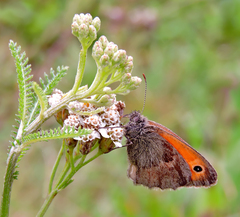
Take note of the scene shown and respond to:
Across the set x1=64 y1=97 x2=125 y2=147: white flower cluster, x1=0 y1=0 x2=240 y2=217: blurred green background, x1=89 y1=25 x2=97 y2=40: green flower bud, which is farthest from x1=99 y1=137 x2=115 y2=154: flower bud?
x1=0 y1=0 x2=240 y2=217: blurred green background

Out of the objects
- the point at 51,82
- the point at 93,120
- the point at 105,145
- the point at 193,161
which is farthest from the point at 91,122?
the point at 193,161

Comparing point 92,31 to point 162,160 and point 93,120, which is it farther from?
point 162,160

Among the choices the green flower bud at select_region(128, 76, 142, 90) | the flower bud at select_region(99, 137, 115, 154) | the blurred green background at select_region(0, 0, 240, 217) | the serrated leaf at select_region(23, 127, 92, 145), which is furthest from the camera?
the blurred green background at select_region(0, 0, 240, 217)

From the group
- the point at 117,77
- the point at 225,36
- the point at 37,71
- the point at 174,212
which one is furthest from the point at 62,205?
the point at 225,36

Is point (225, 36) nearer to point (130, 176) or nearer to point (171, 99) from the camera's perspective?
point (171, 99)

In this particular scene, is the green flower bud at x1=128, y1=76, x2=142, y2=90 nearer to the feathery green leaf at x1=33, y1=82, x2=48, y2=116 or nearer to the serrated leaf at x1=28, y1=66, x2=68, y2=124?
the serrated leaf at x1=28, y1=66, x2=68, y2=124
